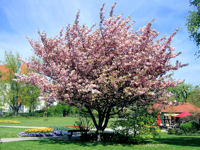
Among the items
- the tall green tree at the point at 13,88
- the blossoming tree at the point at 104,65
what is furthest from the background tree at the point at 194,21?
the tall green tree at the point at 13,88

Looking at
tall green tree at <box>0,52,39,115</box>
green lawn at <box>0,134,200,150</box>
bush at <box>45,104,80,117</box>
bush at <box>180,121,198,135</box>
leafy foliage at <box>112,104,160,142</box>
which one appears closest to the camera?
green lawn at <box>0,134,200,150</box>

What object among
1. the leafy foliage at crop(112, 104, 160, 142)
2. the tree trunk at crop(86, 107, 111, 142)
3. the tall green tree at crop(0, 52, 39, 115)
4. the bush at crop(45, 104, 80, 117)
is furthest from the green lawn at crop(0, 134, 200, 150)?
the bush at crop(45, 104, 80, 117)

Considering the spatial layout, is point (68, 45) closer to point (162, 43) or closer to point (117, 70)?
point (117, 70)

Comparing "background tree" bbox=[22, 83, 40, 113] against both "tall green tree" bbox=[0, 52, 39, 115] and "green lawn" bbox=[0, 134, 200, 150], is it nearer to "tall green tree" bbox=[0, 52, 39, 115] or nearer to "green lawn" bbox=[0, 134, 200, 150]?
"tall green tree" bbox=[0, 52, 39, 115]

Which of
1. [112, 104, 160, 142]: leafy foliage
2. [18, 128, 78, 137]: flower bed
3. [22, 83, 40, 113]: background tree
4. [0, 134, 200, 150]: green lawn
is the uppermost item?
[22, 83, 40, 113]: background tree

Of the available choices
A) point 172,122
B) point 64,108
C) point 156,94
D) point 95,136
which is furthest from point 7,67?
point 156,94

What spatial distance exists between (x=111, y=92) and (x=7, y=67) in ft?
139

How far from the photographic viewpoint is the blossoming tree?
12773 millimetres

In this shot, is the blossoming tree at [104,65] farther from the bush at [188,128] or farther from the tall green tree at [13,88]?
the tall green tree at [13,88]

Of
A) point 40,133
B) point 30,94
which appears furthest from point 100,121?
point 30,94

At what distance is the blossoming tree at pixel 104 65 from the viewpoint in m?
12.8

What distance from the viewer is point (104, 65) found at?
13875 millimetres

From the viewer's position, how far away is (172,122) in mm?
35031

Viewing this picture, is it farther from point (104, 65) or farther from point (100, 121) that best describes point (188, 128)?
point (104, 65)
